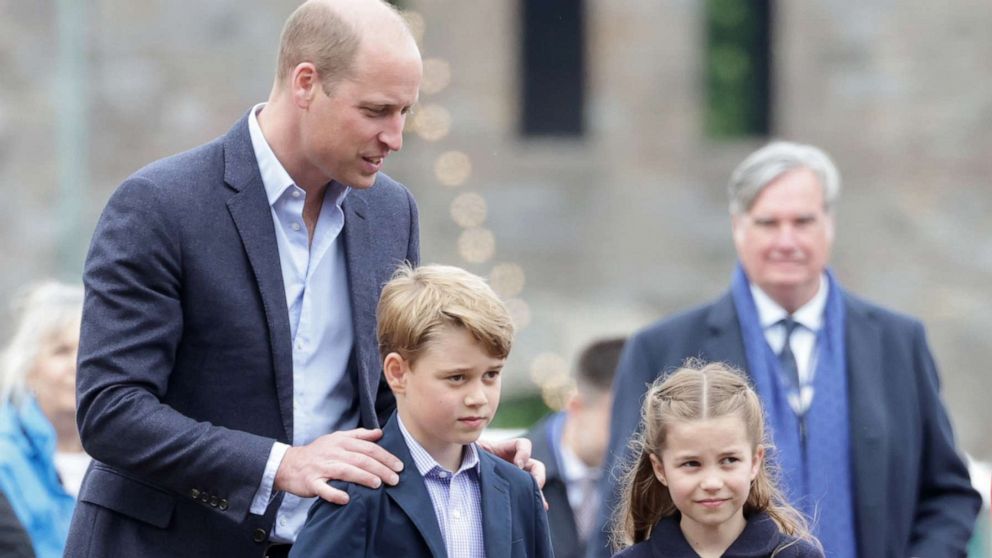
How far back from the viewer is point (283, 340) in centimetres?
328

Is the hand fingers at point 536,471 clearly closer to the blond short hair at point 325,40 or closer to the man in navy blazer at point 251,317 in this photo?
the man in navy blazer at point 251,317

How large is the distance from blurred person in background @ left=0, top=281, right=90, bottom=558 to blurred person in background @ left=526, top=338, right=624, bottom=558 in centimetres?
130

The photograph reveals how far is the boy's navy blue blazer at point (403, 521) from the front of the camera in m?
3.03

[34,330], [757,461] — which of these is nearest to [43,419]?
[34,330]

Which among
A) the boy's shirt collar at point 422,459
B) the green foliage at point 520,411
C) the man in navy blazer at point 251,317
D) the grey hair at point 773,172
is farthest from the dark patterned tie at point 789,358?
the green foliage at point 520,411

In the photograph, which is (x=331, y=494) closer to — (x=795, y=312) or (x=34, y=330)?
(x=795, y=312)

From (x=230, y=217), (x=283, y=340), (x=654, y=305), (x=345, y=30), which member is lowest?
(x=654, y=305)

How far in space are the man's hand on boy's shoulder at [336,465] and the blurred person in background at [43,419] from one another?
1.57 m

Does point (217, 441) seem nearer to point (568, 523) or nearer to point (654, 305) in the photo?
point (568, 523)

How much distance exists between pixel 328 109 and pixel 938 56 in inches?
395

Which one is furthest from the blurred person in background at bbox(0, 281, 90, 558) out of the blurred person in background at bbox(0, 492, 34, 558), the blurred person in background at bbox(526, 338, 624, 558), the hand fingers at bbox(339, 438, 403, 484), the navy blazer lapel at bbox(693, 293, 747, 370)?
the hand fingers at bbox(339, 438, 403, 484)

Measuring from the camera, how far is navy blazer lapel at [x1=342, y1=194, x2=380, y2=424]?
11.1ft

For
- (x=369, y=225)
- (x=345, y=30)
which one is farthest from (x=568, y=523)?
(x=345, y=30)

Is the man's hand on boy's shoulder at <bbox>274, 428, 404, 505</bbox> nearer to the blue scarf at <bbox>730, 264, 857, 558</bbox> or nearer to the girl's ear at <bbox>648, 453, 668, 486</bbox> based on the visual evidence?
the girl's ear at <bbox>648, 453, 668, 486</bbox>
